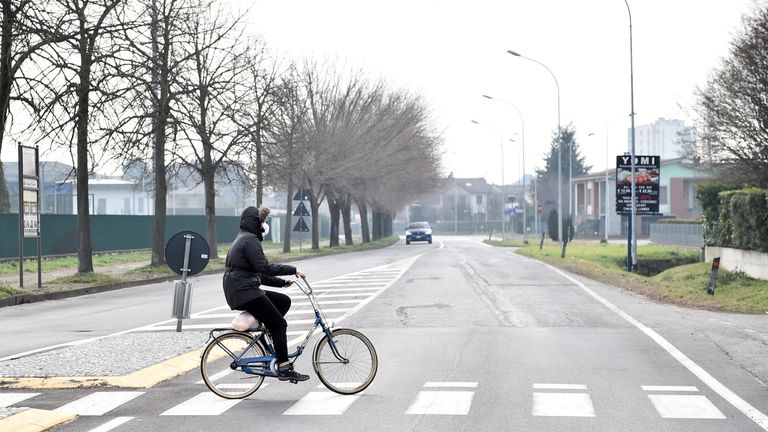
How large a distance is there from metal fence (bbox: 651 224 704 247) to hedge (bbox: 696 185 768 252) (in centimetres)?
1697

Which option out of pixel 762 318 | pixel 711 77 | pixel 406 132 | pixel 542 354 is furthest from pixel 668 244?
pixel 542 354

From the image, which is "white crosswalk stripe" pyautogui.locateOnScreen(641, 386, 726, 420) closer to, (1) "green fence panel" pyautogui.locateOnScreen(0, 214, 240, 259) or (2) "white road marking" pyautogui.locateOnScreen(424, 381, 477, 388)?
(2) "white road marking" pyautogui.locateOnScreen(424, 381, 477, 388)

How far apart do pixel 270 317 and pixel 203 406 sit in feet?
3.02

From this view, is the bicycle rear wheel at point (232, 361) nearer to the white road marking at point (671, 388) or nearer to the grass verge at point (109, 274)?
the white road marking at point (671, 388)

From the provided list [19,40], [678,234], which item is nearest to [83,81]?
[19,40]

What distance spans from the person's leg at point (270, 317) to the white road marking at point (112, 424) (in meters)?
1.38

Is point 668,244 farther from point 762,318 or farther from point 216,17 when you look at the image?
point 762,318

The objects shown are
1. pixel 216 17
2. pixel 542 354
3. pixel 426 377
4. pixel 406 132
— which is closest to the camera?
pixel 426 377

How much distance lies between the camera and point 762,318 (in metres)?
17.0

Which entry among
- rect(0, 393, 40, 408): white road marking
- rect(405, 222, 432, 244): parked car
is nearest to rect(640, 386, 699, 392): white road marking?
rect(0, 393, 40, 408): white road marking

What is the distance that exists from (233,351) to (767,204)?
1795 cm

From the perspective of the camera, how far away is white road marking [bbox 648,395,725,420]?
8.02m

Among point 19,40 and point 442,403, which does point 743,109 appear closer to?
point 19,40

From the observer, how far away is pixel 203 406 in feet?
28.2
